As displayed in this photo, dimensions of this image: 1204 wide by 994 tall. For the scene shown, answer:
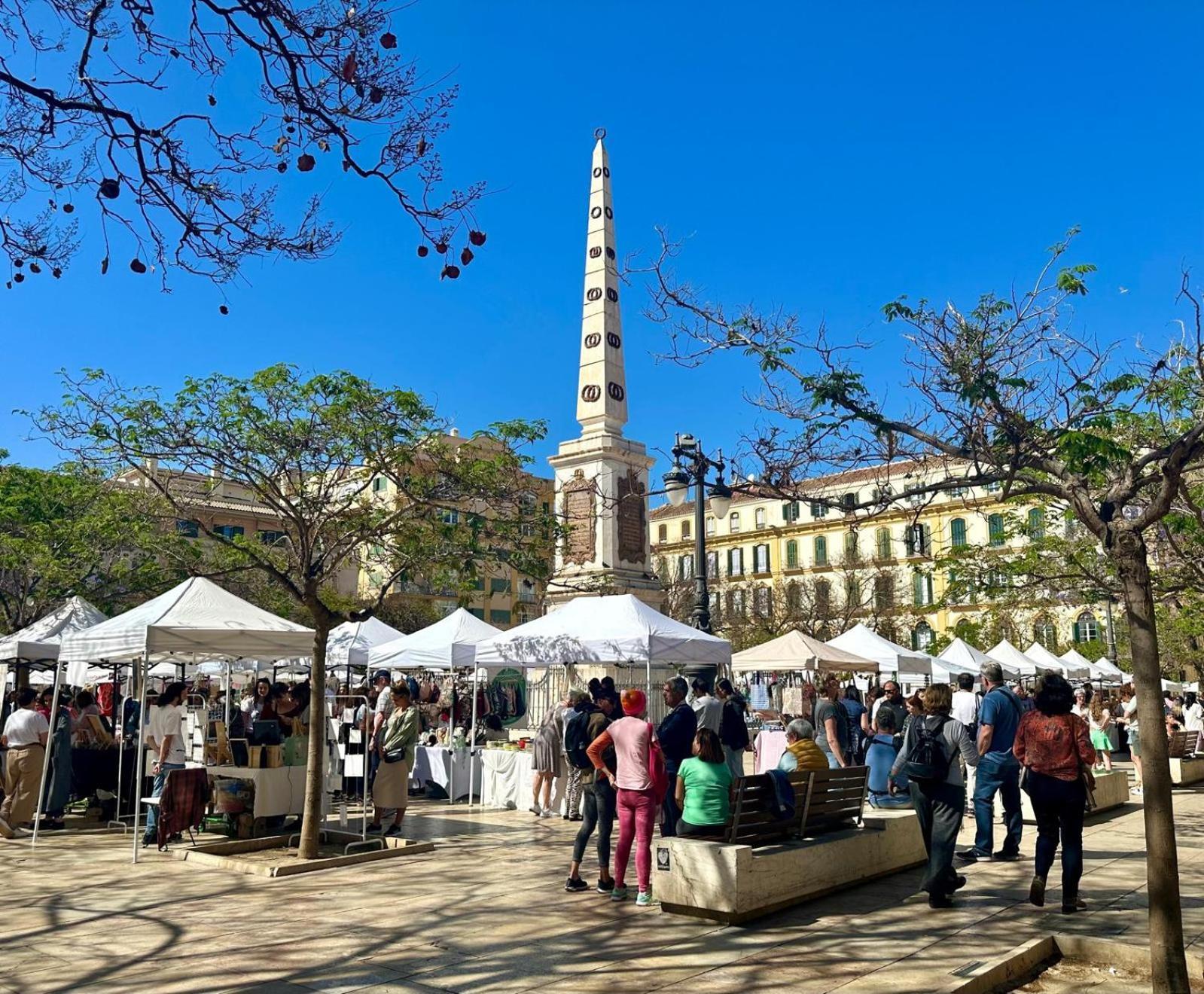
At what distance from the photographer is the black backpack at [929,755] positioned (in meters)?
7.33

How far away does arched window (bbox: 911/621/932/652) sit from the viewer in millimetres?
57728

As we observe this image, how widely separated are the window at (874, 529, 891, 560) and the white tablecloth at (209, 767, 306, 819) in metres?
47.6

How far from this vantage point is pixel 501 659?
577 inches

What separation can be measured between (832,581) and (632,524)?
122 ft

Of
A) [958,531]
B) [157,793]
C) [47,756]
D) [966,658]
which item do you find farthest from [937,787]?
[958,531]

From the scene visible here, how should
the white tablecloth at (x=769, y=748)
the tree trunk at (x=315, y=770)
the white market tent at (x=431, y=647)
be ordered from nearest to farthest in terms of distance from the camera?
1. the tree trunk at (x=315, y=770)
2. the white tablecloth at (x=769, y=748)
3. the white market tent at (x=431, y=647)

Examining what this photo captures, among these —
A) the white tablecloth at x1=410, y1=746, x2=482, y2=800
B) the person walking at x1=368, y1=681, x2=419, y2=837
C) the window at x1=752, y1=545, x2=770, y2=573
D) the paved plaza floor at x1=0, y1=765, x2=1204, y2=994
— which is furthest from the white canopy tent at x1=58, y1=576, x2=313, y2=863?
the window at x1=752, y1=545, x2=770, y2=573

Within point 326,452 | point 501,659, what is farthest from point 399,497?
point 501,659

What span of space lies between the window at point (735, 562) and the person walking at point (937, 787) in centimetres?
6259

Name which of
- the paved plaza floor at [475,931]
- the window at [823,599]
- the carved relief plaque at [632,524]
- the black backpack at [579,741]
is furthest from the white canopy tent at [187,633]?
the window at [823,599]

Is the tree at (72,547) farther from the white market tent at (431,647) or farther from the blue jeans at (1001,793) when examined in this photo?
the blue jeans at (1001,793)

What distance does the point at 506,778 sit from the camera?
46.0ft

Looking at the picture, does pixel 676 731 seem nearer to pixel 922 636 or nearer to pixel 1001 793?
pixel 1001 793

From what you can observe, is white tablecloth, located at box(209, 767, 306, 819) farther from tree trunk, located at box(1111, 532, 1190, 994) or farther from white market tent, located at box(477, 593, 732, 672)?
tree trunk, located at box(1111, 532, 1190, 994)
